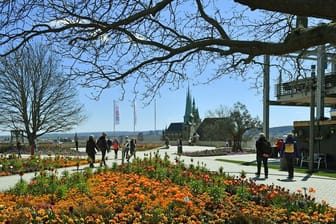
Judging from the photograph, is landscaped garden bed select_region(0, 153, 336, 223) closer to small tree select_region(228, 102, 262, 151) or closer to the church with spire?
small tree select_region(228, 102, 262, 151)

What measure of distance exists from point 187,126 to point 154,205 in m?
76.0

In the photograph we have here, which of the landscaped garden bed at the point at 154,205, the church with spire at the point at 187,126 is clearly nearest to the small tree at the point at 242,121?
the church with spire at the point at 187,126

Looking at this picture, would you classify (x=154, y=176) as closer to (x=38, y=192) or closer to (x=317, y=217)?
(x=38, y=192)

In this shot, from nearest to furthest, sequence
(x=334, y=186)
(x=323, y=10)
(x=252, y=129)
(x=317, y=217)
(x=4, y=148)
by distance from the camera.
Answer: (x=323, y=10) < (x=317, y=217) < (x=334, y=186) < (x=4, y=148) < (x=252, y=129)

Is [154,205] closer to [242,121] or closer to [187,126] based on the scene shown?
[242,121]

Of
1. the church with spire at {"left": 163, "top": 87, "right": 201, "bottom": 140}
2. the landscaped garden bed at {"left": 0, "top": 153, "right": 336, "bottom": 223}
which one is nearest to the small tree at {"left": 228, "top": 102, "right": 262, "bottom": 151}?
the church with spire at {"left": 163, "top": 87, "right": 201, "bottom": 140}

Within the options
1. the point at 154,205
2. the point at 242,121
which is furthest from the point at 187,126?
the point at 154,205

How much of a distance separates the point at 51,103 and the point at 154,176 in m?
32.8

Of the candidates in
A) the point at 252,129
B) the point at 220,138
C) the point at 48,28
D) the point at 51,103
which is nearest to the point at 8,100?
the point at 51,103

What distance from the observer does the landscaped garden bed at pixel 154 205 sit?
7468mm

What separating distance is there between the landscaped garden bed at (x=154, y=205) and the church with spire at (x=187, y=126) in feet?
210

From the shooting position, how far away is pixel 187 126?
84250 mm

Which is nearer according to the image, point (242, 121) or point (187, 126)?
point (242, 121)

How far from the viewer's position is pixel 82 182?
11852 millimetres
